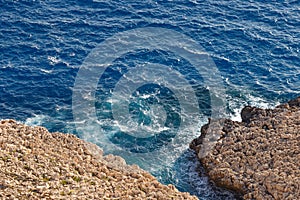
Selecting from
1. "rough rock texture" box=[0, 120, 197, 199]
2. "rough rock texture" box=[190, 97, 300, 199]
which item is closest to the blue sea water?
"rough rock texture" box=[190, 97, 300, 199]

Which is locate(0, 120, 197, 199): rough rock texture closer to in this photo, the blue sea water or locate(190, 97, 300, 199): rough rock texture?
locate(190, 97, 300, 199): rough rock texture

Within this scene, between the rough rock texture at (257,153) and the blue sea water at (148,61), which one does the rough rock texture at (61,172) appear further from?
the blue sea water at (148,61)

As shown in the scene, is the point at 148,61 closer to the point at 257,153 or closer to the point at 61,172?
the point at 257,153

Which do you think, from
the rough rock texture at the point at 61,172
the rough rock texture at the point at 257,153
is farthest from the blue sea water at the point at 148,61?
the rough rock texture at the point at 61,172

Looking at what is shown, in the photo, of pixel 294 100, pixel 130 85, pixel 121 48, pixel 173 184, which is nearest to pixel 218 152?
pixel 173 184

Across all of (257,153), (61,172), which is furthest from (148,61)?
(61,172)
